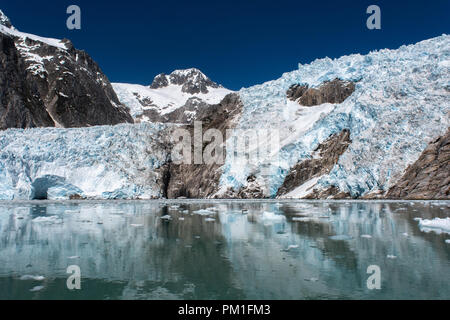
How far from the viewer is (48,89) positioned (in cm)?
7306

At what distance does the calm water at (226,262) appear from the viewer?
5.44 meters

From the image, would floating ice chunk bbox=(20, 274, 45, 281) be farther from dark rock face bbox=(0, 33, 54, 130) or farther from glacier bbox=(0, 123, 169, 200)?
dark rock face bbox=(0, 33, 54, 130)

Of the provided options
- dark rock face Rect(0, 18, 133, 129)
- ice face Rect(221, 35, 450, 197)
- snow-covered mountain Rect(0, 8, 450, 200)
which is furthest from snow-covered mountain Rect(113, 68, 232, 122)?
ice face Rect(221, 35, 450, 197)

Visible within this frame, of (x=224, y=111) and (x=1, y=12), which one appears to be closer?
(x=224, y=111)

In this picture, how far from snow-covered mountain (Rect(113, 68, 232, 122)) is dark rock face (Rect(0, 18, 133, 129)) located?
26113 mm

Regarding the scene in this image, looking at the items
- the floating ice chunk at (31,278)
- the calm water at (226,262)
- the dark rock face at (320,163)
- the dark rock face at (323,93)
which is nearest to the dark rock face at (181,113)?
the dark rock face at (323,93)

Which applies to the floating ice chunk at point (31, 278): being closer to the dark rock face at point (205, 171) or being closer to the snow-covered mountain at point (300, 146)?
the snow-covered mountain at point (300, 146)

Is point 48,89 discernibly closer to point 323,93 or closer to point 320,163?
point 323,93

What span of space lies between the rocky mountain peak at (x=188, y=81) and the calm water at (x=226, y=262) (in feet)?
446

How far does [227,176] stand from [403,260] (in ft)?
106

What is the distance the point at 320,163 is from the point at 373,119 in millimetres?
6408
